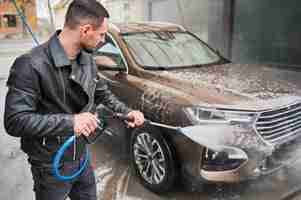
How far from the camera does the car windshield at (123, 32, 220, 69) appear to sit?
372 cm

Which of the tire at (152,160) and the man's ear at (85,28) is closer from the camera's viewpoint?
the man's ear at (85,28)

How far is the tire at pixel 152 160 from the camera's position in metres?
2.91

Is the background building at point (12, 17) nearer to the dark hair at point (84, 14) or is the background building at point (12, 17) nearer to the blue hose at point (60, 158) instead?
the dark hair at point (84, 14)

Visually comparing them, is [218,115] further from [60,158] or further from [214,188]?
[60,158]

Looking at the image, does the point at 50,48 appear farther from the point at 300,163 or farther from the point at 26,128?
the point at 300,163

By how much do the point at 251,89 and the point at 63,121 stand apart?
2.05 meters

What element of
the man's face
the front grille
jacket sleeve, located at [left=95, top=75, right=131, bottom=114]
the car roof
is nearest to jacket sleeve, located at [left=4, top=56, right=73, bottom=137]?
the man's face

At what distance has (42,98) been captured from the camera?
1.53 m

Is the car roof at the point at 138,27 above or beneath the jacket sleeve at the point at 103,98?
above

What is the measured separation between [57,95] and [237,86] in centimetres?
196

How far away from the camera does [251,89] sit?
3.02 metres

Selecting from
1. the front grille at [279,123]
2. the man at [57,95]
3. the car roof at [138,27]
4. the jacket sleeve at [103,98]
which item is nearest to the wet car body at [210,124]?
the front grille at [279,123]

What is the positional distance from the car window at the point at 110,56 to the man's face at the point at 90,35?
79.7 inches

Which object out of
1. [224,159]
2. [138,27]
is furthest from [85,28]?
[138,27]
